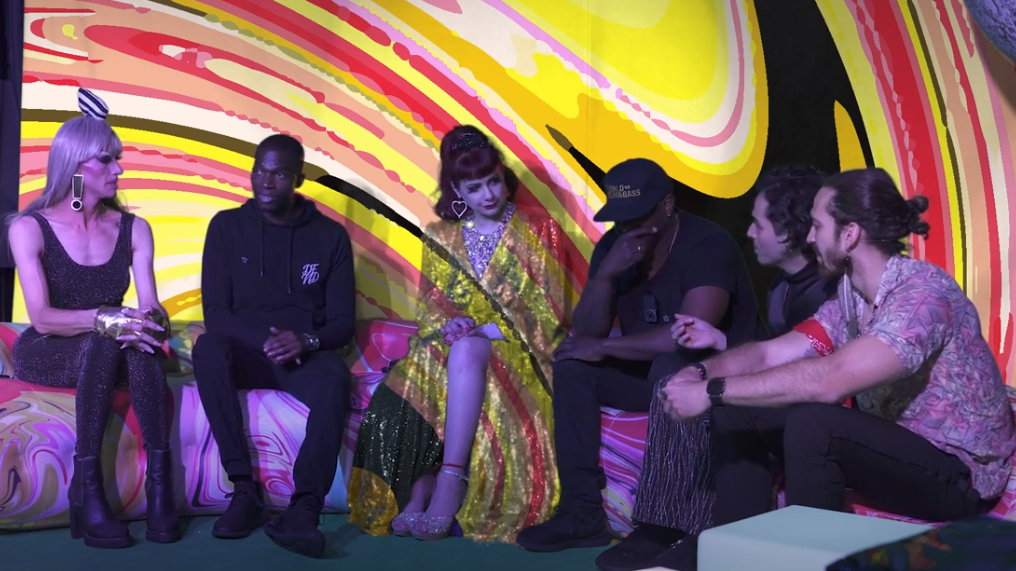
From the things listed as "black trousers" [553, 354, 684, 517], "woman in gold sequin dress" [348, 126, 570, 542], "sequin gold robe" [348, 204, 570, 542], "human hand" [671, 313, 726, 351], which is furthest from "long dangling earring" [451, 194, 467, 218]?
"human hand" [671, 313, 726, 351]

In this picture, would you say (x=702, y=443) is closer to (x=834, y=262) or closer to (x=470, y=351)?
(x=834, y=262)

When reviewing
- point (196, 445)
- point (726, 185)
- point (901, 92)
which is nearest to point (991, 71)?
point (901, 92)

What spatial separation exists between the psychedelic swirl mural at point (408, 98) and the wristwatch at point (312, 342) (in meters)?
0.94

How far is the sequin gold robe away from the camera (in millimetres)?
3270

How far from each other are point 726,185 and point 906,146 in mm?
676

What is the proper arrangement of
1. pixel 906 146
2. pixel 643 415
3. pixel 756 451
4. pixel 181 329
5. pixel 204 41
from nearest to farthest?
pixel 756 451 < pixel 643 415 < pixel 906 146 < pixel 181 329 < pixel 204 41

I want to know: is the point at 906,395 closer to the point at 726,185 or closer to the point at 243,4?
the point at 726,185

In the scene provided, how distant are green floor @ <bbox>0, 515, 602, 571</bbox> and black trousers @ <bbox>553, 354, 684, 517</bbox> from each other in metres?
0.17

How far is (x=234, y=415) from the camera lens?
129 inches

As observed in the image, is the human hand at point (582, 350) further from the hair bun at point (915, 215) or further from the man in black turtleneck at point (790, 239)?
the hair bun at point (915, 215)

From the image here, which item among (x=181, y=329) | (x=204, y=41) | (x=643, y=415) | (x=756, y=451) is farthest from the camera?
(x=204, y=41)

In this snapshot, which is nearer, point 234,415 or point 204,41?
point 234,415

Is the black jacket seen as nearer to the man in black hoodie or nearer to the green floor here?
the green floor

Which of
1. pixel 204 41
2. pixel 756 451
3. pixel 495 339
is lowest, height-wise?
pixel 756 451
